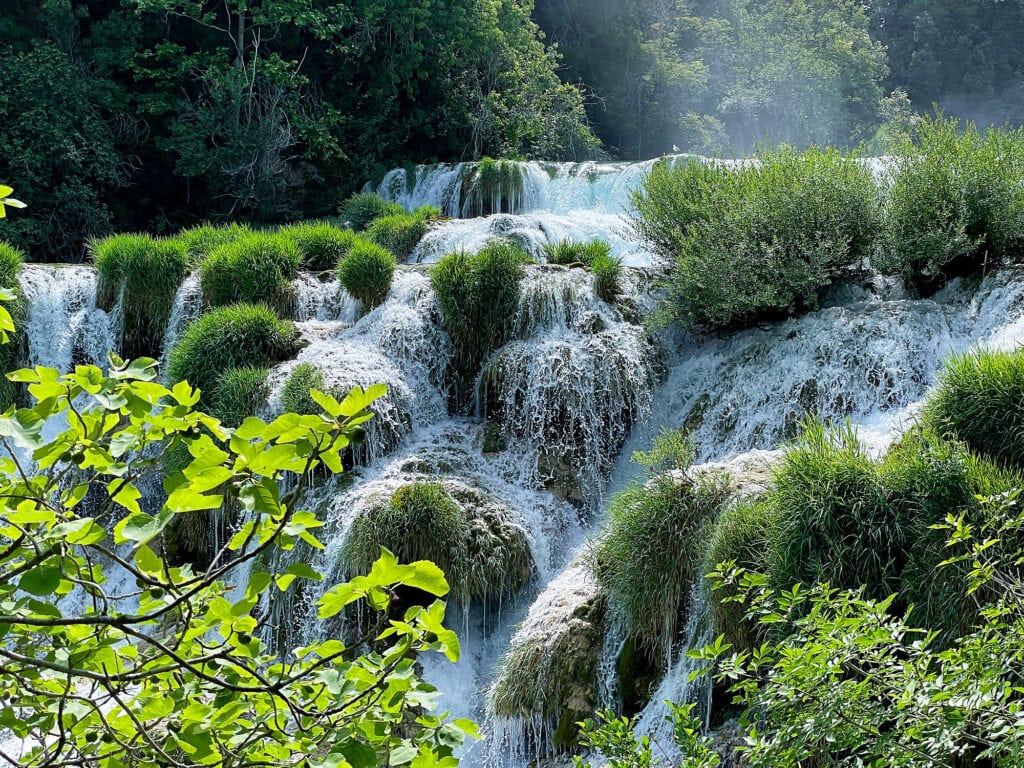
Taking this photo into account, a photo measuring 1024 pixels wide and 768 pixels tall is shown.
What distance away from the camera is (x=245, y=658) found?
187 centimetres

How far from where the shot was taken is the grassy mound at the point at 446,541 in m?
7.02

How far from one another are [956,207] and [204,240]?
8.71 metres

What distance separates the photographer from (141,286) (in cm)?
1084

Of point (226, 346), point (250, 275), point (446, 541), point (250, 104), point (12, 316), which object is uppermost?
point (250, 104)

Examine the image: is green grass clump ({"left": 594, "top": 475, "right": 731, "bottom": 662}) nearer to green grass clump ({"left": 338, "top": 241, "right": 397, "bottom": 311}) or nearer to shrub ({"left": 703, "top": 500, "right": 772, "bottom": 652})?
shrub ({"left": 703, "top": 500, "right": 772, "bottom": 652})

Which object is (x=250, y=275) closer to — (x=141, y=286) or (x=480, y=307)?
(x=141, y=286)

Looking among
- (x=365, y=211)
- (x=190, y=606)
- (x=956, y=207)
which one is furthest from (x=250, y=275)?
(x=190, y=606)

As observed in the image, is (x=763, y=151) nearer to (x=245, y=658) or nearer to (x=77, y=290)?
(x=77, y=290)

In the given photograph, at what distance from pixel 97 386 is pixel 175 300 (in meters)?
9.80

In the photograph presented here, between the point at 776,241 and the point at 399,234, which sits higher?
the point at 399,234

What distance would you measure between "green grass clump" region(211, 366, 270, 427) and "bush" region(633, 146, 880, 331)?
408 cm

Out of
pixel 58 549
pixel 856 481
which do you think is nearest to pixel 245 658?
pixel 58 549

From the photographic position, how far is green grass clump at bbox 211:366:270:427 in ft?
28.3

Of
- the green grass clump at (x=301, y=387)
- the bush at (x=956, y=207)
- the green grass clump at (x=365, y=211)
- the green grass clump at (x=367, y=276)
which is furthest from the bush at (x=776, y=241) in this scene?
the green grass clump at (x=365, y=211)
